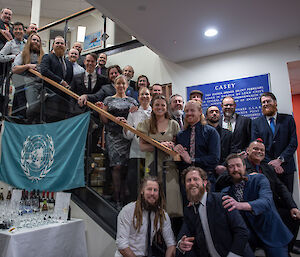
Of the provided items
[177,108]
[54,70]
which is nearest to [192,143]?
[177,108]

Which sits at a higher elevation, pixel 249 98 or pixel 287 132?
pixel 249 98

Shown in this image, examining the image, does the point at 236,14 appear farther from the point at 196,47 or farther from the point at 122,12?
the point at 122,12

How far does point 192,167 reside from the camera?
2371 mm

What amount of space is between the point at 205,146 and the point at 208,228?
0.82 m

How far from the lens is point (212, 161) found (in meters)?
2.55

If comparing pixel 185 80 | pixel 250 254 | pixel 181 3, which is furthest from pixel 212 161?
pixel 185 80

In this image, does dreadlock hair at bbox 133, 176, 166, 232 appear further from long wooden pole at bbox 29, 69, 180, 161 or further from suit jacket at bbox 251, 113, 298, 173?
suit jacket at bbox 251, 113, 298, 173

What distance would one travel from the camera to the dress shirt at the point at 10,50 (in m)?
4.41

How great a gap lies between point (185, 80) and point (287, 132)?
95.8 inches

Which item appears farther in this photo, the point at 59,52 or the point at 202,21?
the point at 59,52

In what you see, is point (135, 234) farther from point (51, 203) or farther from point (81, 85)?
point (81, 85)

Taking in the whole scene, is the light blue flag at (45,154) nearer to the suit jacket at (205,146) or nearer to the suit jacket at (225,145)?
the suit jacket at (205,146)

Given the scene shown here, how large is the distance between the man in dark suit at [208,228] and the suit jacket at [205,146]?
0.30 meters

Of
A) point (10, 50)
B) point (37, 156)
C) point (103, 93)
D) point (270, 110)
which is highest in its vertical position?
point (10, 50)
